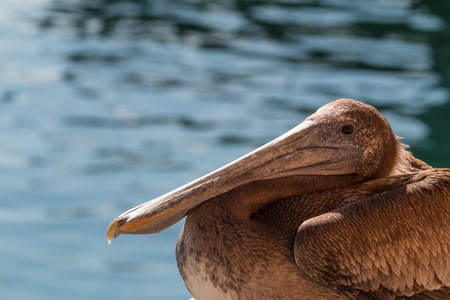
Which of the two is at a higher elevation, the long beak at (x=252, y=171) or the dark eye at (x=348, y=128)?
the dark eye at (x=348, y=128)

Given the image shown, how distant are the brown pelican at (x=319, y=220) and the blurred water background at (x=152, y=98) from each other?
8.85ft

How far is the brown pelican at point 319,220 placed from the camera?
90.3 inches

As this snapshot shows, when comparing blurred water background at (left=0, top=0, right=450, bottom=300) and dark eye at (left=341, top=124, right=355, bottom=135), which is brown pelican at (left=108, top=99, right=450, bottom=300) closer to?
dark eye at (left=341, top=124, right=355, bottom=135)

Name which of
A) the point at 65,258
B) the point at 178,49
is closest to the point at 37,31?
the point at 178,49

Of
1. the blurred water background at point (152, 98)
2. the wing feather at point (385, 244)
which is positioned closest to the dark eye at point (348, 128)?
the wing feather at point (385, 244)

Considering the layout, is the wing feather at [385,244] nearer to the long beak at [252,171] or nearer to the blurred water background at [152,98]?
the long beak at [252,171]

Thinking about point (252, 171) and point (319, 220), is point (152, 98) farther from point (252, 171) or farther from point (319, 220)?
point (319, 220)

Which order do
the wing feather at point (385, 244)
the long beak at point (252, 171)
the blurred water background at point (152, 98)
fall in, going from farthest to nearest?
the blurred water background at point (152, 98) → the long beak at point (252, 171) → the wing feather at point (385, 244)

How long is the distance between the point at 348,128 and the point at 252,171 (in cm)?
35

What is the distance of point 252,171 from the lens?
2.49 m

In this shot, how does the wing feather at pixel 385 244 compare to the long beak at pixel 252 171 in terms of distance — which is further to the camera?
the long beak at pixel 252 171

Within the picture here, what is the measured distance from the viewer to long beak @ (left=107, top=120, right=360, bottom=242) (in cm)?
242

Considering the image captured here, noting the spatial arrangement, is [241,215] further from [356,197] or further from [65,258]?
[65,258]

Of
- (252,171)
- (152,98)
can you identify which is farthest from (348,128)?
(152,98)
